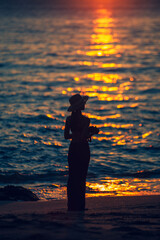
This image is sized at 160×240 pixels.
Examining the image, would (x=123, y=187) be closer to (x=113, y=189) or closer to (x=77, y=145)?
(x=113, y=189)

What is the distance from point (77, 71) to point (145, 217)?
24.9m

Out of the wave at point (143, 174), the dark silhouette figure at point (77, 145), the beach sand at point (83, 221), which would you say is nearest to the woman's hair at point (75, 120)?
the dark silhouette figure at point (77, 145)

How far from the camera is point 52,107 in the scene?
20094 mm

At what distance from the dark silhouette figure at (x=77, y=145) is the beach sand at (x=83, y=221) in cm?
38

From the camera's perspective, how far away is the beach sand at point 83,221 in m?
5.72

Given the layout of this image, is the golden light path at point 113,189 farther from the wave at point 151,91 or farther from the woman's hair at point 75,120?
the wave at point 151,91

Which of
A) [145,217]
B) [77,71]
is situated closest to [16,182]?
[145,217]

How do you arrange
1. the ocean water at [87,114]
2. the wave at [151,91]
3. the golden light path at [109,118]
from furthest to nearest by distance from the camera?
the wave at [151,91] < the ocean water at [87,114] < the golden light path at [109,118]

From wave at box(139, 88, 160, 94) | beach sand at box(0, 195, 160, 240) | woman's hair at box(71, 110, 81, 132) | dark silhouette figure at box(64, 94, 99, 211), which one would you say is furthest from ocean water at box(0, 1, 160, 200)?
woman's hair at box(71, 110, 81, 132)

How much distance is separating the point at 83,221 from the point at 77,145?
4.58ft

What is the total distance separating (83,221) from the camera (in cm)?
646

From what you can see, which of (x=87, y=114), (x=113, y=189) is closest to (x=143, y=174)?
(x=113, y=189)

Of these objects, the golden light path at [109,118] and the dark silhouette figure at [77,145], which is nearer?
the dark silhouette figure at [77,145]

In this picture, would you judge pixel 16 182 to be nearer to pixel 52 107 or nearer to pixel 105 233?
pixel 105 233
